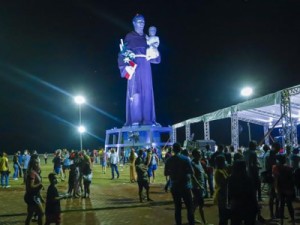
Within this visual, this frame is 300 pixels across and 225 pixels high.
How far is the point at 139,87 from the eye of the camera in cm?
4859

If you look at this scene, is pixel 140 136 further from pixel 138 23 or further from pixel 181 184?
pixel 181 184

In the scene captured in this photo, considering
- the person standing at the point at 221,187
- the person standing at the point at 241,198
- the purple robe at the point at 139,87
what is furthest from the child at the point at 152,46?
the person standing at the point at 241,198

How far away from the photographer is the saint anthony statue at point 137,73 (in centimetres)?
4806

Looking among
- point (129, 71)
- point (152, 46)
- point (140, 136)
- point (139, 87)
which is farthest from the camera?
point (152, 46)

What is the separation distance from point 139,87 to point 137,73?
1.79 meters

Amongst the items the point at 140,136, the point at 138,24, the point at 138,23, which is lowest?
the point at 140,136

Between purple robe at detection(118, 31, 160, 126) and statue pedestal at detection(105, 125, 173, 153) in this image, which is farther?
purple robe at detection(118, 31, 160, 126)

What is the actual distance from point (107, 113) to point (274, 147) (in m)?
68.4

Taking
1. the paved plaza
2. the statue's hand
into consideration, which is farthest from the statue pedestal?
the paved plaza

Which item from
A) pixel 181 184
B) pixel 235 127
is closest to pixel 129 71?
pixel 235 127

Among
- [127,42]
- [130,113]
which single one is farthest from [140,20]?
[130,113]

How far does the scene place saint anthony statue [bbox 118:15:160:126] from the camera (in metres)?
48.1

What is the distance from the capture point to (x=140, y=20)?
48938 millimetres

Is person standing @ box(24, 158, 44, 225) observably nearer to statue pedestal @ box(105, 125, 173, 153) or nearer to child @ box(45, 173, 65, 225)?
child @ box(45, 173, 65, 225)
